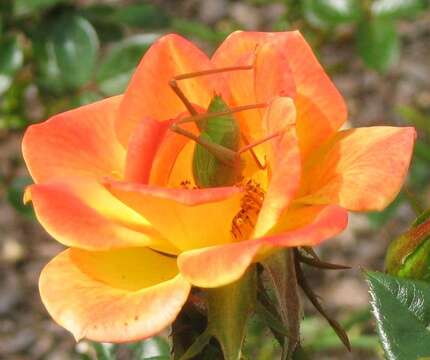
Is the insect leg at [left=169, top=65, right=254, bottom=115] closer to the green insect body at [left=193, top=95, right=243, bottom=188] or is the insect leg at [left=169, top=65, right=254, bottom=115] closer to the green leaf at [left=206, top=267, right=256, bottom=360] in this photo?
the green insect body at [left=193, top=95, right=243, bottom=188]

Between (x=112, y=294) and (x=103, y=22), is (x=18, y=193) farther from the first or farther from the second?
(x=112, y=294)

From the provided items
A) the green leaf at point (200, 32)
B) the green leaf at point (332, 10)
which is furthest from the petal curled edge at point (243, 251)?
the green leaf at point (200, 32)

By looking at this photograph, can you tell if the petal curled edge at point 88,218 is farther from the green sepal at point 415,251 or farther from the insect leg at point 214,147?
the green sepal at point 415,251

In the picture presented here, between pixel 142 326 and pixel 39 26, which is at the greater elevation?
pixel 142 326

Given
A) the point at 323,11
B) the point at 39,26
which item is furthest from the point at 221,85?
the point at 39,26

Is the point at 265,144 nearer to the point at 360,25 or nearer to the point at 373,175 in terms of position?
the point at 373,175
